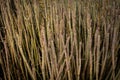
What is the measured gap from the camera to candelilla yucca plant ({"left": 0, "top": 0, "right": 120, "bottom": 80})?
37.5 inches

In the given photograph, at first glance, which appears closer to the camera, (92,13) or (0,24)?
(92,13)

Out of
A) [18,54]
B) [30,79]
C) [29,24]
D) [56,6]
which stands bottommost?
[30,79]

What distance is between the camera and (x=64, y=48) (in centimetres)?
87

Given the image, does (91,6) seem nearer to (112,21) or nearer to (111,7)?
(111,7)

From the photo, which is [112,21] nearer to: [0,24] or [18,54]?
[18,54]

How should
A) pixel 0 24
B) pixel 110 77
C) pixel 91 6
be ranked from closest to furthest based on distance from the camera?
pixel 110 77, pixel 91 6, pixel 0 24

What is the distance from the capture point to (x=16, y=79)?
120 cm

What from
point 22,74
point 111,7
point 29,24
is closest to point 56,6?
point 29,24

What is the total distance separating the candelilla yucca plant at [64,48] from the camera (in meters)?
0.95

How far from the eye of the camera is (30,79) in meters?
1.20

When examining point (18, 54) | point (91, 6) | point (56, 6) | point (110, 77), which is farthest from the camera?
point (91, 6)

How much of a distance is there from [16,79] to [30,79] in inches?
3.1

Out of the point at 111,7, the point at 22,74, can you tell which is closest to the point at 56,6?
the point at 111,7

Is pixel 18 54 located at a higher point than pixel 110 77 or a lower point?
higher
